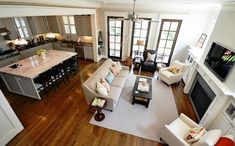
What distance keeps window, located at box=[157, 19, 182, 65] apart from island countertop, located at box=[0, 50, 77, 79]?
4.27 meters

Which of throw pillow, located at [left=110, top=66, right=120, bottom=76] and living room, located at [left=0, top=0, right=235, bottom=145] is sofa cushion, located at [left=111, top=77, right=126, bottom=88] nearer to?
living room, located at [left=0, top=0, right=235, bottom=145]

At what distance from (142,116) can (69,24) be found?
5.97 metres

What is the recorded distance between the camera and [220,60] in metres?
2.78

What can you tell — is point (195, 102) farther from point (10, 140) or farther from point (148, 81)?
point (10, 140)

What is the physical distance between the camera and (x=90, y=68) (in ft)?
19.3

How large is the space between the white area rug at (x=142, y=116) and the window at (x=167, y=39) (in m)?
2.64

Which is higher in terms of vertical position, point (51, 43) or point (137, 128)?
point (51, 43)

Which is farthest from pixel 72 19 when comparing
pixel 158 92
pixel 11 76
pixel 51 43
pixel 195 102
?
pixel 195 102

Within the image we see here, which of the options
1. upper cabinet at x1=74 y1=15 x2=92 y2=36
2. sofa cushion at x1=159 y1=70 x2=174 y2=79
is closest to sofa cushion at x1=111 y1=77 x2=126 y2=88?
sofa cushion at x1=159 y1=70 x2=174 y2=79

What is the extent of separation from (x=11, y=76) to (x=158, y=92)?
484cm

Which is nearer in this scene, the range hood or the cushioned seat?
the cushioned seat

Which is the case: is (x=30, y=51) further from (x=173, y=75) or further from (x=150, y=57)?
(x=173, y=75)

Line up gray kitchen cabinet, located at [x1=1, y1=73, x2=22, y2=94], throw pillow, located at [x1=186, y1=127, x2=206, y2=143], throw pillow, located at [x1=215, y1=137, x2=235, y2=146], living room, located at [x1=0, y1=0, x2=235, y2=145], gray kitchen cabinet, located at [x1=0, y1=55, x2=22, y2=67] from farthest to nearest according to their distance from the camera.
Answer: gray kitchen cabinet, located at [x1=0, y1=55, x2=22, y2=67], gray kitchen cabinet, located at [x1=1, y1=73, x2=22, y2=94], living room, located at [x1=0, y1=0, x2=235, y2=145], throw pillow, located at [x1=186, y1=127, x2=206, y2=143], throw pillow, located at [x1=215, y1=137, x2=235, y2=146]

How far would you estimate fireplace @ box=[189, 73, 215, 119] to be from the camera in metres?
3.11
